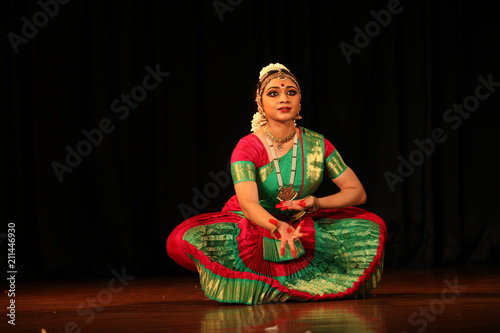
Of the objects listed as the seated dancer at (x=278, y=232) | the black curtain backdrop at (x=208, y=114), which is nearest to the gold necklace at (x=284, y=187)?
the seated dancer at (x=278, y=232)

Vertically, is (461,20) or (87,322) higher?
(461,20)

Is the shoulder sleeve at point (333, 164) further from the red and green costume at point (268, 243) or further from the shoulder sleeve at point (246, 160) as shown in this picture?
the shoulder sleeve at point (246, 160)

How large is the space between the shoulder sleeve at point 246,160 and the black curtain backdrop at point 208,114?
1672 millimetres

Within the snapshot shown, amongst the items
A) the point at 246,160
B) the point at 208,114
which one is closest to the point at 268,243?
the point at 246,160

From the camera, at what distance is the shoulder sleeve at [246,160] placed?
329 cm

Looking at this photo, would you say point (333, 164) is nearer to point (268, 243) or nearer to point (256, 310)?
point (268, 243)

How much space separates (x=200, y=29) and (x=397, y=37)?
1.40 meters

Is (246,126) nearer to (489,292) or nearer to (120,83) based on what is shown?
(120,83)

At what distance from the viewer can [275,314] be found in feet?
9.23

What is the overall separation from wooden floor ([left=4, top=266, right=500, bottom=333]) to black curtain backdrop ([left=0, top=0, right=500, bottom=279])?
736 millimetres

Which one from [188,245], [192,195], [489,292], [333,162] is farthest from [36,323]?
[192,195]

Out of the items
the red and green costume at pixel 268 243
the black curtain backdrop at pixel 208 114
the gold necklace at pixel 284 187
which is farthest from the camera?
the black curtain backdrop at pixel 208 114

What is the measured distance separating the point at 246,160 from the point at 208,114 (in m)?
1.83

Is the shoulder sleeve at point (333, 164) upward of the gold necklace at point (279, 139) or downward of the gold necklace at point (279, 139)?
downward
